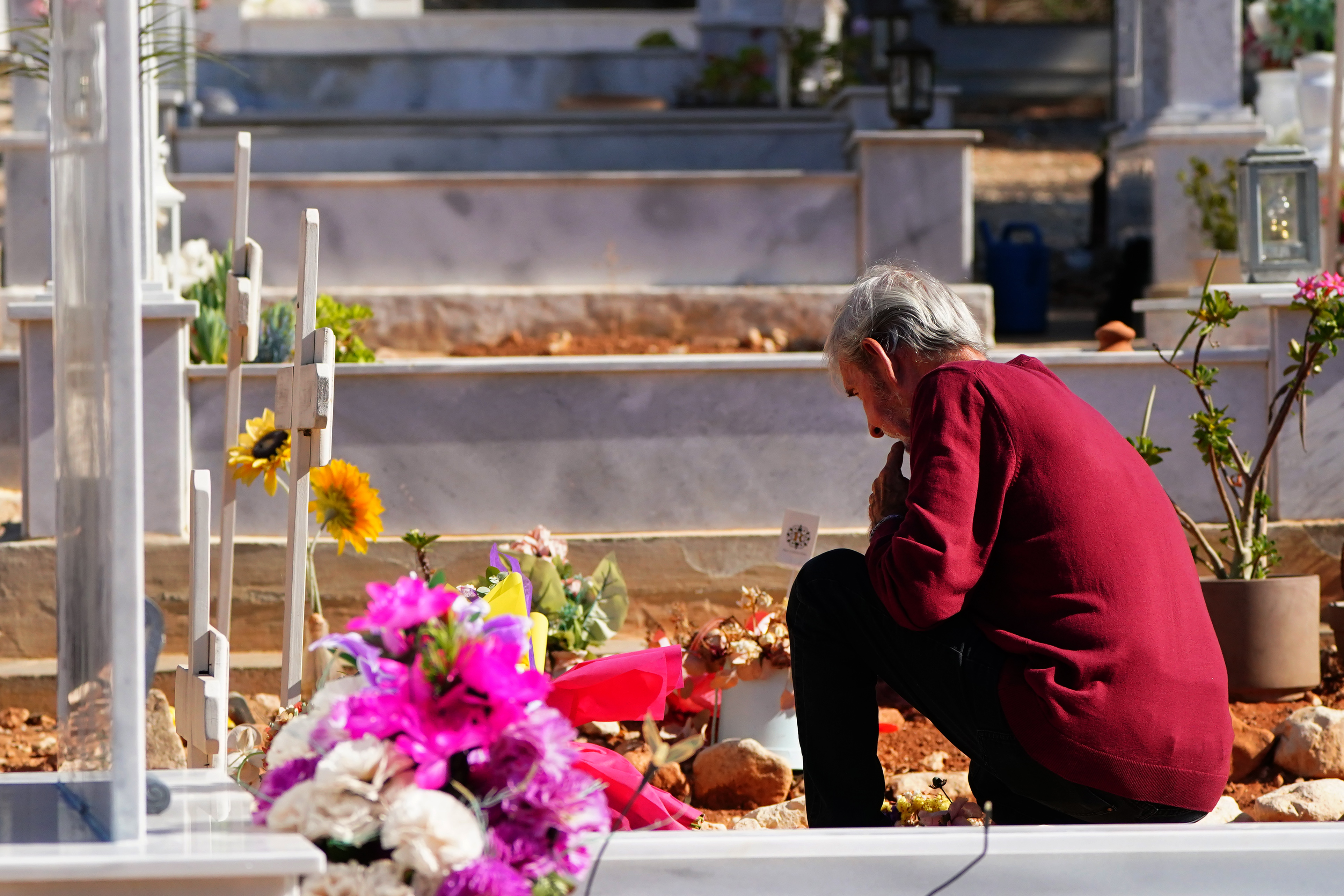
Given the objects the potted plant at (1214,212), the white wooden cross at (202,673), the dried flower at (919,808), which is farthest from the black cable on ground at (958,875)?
the potted plant at (1214,212)

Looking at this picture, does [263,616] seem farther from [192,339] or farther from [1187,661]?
[1187,661]

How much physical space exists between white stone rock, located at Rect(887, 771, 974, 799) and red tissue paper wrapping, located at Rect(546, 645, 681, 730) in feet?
3.20

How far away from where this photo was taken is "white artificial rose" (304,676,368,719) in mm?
1540

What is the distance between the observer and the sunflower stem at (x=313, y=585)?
3156 mm

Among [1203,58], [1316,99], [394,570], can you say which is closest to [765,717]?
[394,570]

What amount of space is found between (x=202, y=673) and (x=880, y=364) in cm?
135

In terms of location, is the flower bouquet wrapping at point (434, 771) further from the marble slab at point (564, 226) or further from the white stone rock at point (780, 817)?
the marble slab at point (564, 226)

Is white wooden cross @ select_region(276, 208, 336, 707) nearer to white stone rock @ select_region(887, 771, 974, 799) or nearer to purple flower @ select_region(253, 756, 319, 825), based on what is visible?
purple flower @ select_region(253, 756, 319, 825)

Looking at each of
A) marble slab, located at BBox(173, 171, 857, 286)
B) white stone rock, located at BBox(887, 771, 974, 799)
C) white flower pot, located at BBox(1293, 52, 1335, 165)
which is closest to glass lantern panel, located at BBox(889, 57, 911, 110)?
marble slab, located at BBox(173, 171, 857, 286)

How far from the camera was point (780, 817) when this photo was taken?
2.98m

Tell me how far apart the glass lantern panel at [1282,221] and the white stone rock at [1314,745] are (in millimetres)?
1901

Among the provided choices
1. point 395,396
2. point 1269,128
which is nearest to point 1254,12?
point 1269,128

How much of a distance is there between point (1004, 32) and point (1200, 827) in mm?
15864

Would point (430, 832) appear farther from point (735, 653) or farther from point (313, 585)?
point (735, 653)
